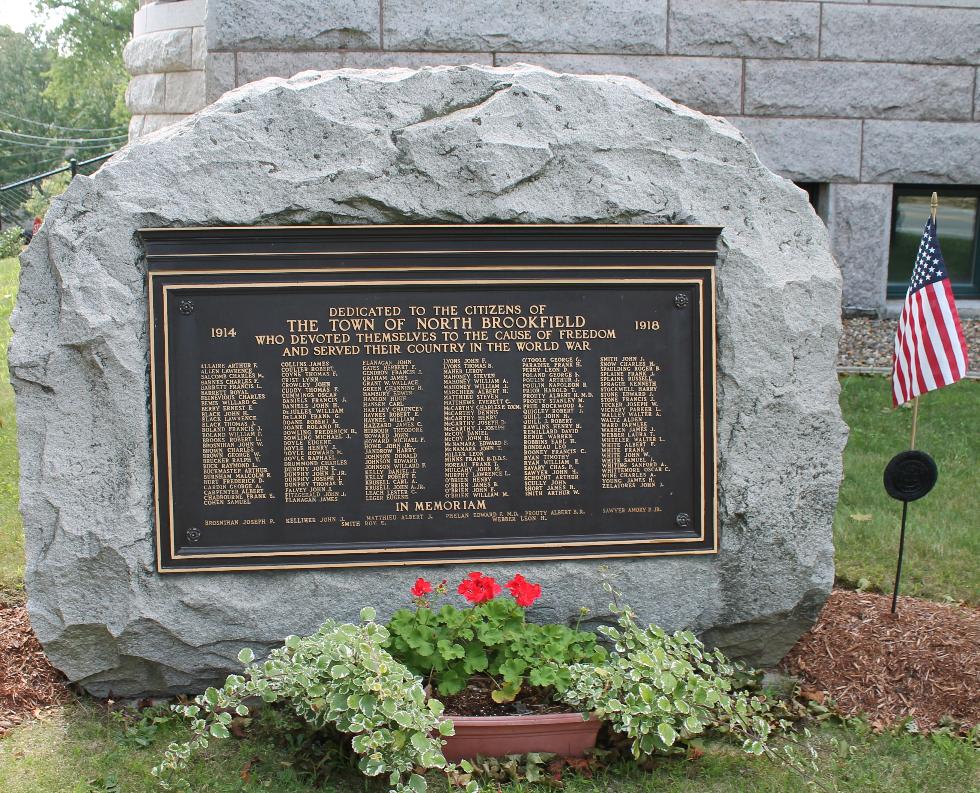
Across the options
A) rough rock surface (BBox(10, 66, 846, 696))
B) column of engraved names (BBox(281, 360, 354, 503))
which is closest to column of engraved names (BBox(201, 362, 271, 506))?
column of engraved names (BBox(281, 360, 354, 503))

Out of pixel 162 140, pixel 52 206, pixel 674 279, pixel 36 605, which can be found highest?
pixel 162 140

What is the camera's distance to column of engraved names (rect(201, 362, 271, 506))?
14.9ft

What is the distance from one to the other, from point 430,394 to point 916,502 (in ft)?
13.2

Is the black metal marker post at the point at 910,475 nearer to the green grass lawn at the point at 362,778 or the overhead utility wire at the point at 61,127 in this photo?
the green grass lawn at the point at 362,778

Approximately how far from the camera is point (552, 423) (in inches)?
185

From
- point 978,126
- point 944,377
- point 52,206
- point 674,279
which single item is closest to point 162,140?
point 52,206

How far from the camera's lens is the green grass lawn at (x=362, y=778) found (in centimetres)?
406

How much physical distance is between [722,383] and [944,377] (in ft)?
4.17

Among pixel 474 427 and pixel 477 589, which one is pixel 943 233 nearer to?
pixel 474 427

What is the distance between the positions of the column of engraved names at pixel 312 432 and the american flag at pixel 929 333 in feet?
9.23

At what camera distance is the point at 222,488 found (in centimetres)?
456

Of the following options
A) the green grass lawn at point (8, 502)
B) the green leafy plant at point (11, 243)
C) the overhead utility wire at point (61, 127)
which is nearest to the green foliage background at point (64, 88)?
the overhead utility wire at point (61, 127)

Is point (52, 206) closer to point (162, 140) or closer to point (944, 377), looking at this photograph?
point (162, 140)

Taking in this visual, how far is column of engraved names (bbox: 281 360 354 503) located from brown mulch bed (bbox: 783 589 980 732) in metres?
2.36
